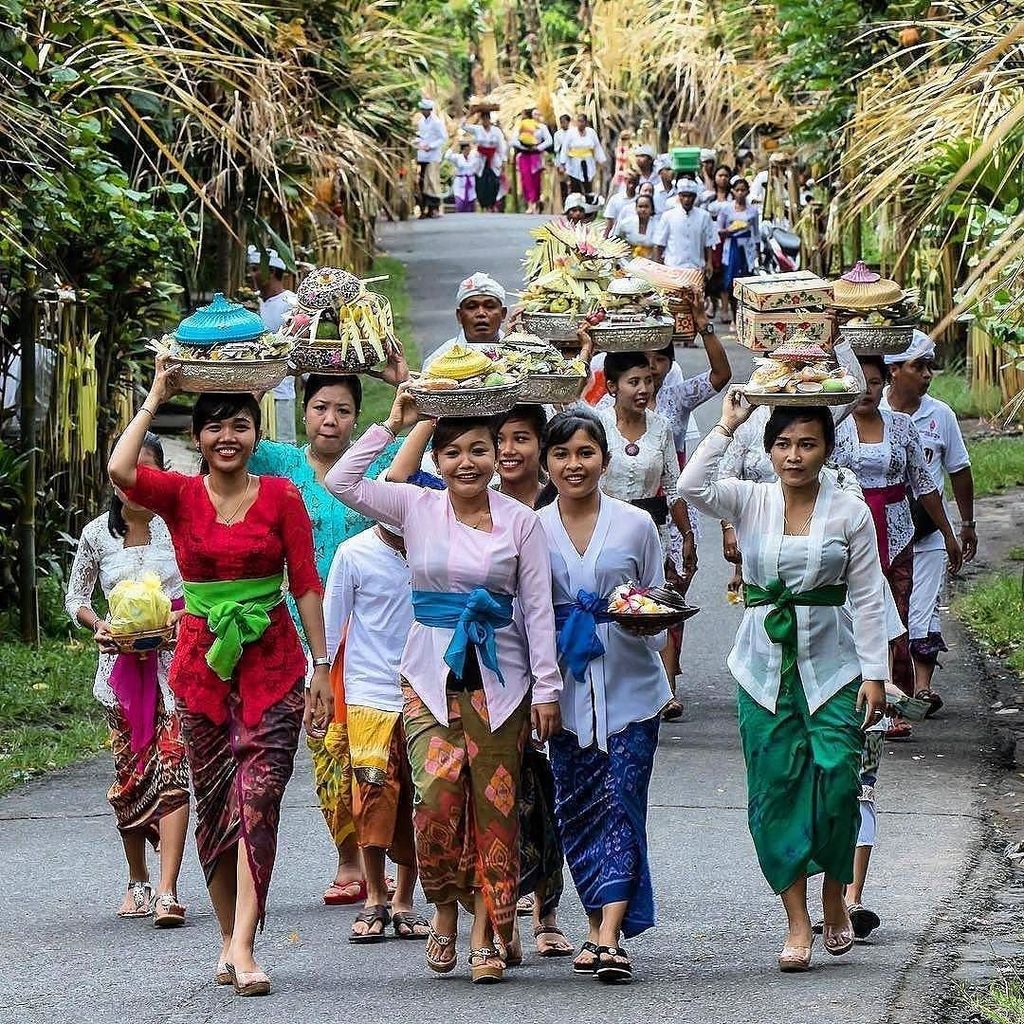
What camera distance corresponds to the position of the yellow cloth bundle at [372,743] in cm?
698

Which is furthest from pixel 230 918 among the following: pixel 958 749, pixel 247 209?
pixel 247 209

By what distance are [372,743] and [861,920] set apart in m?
1.72

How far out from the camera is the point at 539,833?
655 cm

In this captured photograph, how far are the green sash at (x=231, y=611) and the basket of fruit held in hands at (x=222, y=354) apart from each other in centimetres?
61

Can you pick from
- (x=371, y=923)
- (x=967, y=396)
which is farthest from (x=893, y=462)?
(x=967, y=396)

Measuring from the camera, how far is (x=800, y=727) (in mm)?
6410

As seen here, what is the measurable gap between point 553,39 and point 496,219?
9.47 meters

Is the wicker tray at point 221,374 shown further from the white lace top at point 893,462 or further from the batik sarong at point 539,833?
the white lace top at point 893,462

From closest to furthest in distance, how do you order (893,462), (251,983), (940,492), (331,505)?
1. (251,983)
2. (331,505)
3. (893,462)
4. (940,492)

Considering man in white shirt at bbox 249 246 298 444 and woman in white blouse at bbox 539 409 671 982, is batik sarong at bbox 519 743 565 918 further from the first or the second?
man in white shirt at bbox 249 246 298 444

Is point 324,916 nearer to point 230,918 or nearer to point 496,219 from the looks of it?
point 230,918

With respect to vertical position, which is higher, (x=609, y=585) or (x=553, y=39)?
(x=553, y=39)

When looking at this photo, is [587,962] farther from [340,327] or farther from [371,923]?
[340,327]

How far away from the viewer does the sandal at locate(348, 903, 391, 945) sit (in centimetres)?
683
